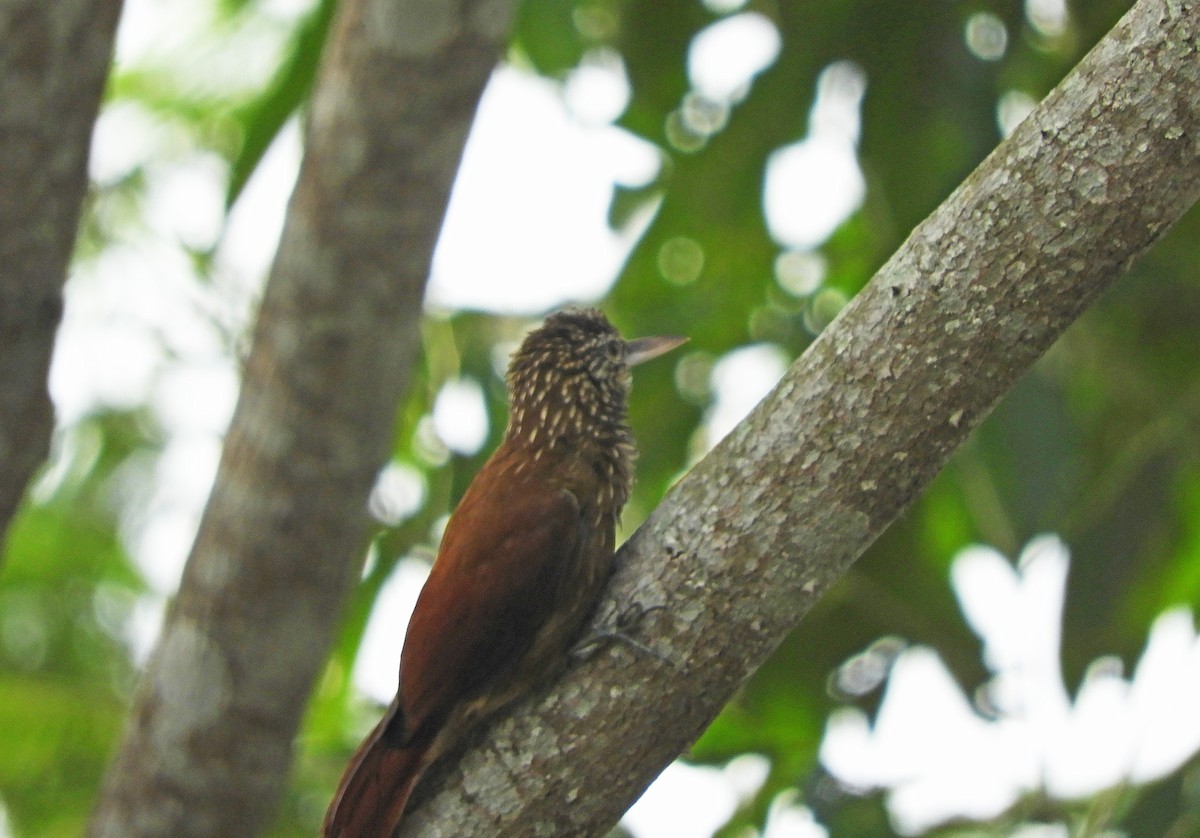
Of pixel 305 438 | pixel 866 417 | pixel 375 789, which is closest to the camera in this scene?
pixel 866 417

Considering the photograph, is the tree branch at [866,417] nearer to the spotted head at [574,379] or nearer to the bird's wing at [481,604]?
the bird's wing at [481,604]

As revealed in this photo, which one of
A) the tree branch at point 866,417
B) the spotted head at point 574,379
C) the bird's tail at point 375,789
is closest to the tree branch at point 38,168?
the spotted head at point 574,379

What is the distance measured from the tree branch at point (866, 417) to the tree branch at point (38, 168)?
127 centimetres

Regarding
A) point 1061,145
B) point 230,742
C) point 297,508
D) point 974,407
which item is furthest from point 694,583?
point 230,742

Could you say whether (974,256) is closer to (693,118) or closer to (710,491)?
(710,491)

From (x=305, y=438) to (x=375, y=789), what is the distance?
1011mm

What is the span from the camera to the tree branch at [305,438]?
9.70ft

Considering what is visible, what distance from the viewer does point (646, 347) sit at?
2.90 metres

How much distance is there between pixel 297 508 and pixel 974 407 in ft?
5.33

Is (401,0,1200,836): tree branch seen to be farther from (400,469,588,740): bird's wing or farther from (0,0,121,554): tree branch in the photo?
(0,0,121,554): tree branch

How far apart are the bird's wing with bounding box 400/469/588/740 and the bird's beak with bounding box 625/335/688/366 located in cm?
58

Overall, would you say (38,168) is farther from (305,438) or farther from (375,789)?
(375,789)

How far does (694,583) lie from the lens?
6.39 ft

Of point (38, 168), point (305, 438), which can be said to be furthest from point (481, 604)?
point (38, 168)
